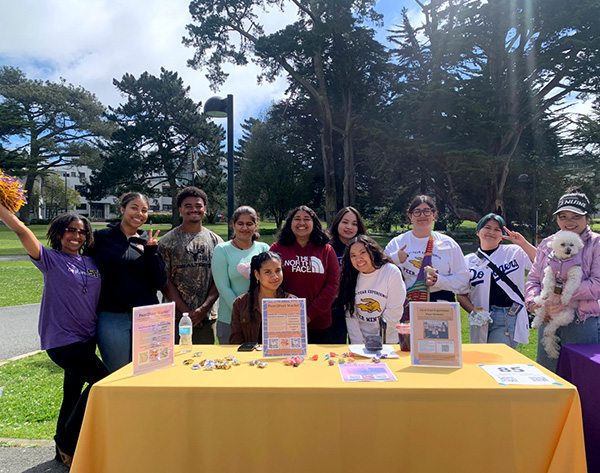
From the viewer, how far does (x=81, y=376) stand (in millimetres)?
2789

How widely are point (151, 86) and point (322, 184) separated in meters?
18.6

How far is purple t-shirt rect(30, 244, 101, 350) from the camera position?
2723 millimetres

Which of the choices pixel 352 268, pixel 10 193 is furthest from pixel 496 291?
pixel 10 193

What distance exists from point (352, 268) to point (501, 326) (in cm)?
151

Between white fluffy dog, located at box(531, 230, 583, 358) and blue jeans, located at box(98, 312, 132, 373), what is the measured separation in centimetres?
321

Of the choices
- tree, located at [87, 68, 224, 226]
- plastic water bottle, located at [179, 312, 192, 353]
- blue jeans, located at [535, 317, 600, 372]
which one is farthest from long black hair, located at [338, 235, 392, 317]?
tree, located at [87, 68, 224, 226]

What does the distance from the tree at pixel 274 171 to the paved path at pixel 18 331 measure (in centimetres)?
2526

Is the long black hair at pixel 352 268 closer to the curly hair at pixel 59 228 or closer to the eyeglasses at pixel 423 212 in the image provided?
the eyeglasses at pixel 423 212

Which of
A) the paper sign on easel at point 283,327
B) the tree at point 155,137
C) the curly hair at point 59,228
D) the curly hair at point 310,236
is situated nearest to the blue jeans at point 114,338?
the curly hair at point 59,228

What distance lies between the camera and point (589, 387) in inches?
100.0

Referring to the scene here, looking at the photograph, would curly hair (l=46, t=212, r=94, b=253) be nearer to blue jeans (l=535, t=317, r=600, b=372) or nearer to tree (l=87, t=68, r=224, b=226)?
blue jeans (l=535, t=317, r=600, b=372)

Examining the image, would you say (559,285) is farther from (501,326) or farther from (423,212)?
(423,212)

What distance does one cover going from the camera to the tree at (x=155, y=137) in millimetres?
34562

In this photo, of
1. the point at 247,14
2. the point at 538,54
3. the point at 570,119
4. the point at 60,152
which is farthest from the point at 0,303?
the point at 60,152
